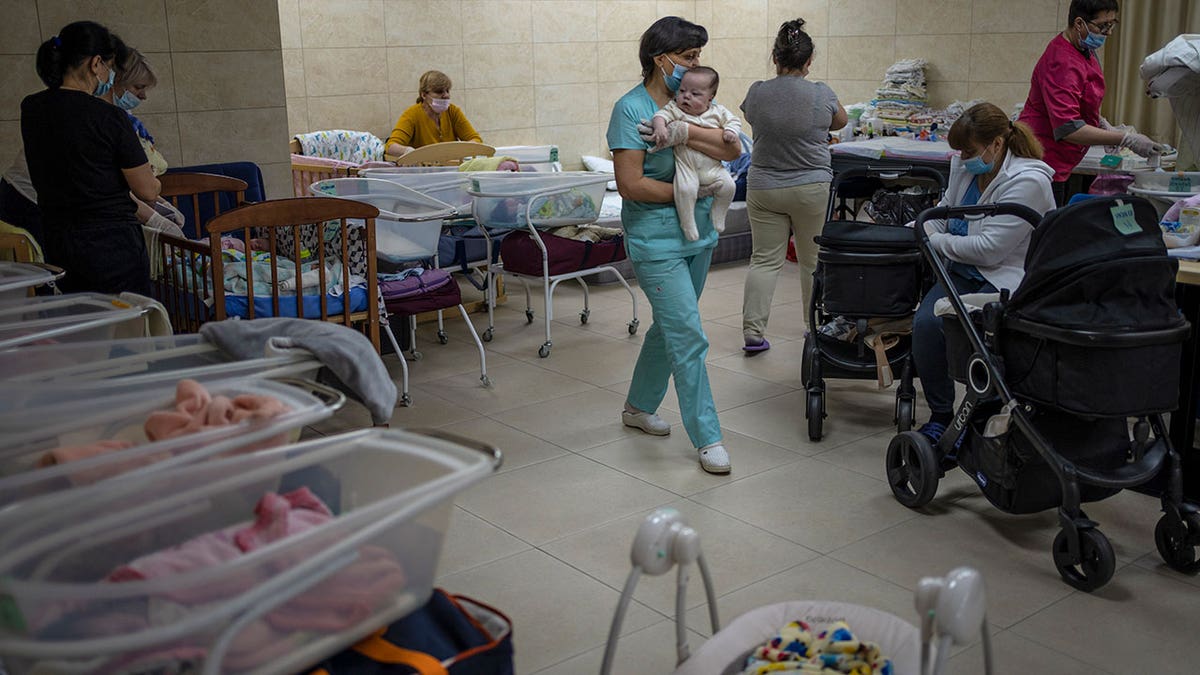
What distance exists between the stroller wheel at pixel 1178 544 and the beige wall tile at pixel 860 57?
5.41 m

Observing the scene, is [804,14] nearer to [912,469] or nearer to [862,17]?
[862,17]

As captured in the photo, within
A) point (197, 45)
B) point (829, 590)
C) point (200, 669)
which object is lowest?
point (829, 590)

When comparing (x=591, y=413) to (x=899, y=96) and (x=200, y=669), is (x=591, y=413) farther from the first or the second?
(x=899, y=96)

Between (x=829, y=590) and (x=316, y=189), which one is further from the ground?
(x=316, y=189)

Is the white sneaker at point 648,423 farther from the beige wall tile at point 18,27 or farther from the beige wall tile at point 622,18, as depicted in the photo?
the beige wall tile at point 622,18

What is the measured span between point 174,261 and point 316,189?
3.38 feet

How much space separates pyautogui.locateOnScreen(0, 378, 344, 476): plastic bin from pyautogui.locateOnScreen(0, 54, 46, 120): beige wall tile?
11.3 feet

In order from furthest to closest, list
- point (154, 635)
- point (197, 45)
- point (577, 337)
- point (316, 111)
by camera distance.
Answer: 1. point (316, 111)
2. point (577, 337)
3. point (197, 45)
4. point (154, 635)

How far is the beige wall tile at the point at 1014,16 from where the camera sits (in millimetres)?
6891

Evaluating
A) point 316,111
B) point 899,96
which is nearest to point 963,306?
point 899,96

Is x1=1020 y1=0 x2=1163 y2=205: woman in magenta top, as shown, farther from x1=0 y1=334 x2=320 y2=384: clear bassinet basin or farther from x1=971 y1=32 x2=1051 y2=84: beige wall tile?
x1=0 y1=334 x2=320 y2=384: clear bassinet basin

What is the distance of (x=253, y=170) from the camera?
543 centimetres

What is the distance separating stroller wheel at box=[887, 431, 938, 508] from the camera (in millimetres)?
3400

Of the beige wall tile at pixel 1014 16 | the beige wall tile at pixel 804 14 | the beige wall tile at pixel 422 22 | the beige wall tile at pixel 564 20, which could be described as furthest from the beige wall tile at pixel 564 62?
the beige wall tile at pixel 1014 16
